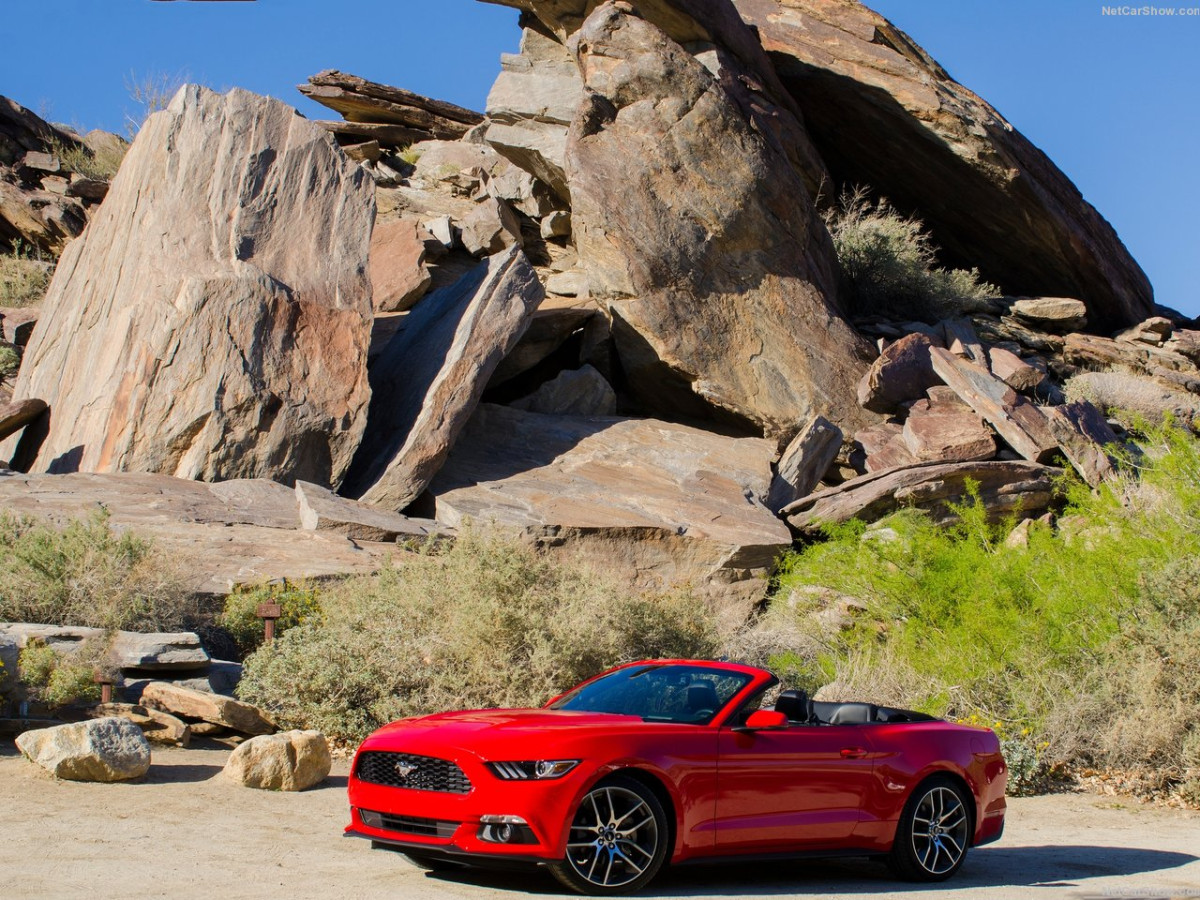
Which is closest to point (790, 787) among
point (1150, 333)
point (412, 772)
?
point (412, 772)

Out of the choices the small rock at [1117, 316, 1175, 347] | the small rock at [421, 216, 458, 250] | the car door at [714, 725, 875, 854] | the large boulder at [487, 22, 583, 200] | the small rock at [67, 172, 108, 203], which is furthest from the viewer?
the small rock at [1117, 316, 1175, 347]

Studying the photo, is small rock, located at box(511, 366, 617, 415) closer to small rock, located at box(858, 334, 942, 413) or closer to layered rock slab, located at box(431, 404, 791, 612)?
layered rock slab, located at box(431, 404, 791, 612)

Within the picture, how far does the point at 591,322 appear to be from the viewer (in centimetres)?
2133

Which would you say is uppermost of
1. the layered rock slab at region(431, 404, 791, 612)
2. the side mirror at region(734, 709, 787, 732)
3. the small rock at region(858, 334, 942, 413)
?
the small rock at region(858, 334, 942, 413)

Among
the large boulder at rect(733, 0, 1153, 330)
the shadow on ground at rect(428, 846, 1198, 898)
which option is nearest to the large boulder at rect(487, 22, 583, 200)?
the large boulder at rect(733, 0, 1153, 330)

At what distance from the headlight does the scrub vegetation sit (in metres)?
6.04

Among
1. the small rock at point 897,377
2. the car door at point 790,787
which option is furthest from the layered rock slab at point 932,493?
the car door at point 790,787

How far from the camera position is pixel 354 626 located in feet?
36.5

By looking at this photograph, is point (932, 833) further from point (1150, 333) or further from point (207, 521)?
point (1150, 333)

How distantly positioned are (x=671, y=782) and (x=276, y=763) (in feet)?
11.4

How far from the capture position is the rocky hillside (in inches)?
628

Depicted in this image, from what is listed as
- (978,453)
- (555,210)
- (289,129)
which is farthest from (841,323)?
(289,129)

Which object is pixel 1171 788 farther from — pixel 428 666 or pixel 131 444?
pixel 131 444

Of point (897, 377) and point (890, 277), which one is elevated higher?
point (890, 277)
